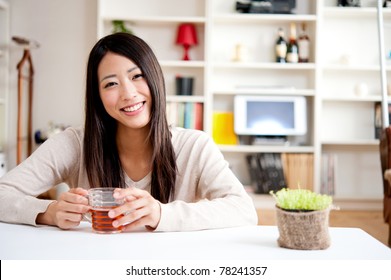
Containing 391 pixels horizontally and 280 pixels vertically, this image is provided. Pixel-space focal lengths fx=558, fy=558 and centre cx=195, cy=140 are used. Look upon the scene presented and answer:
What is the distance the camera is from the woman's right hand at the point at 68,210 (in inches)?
44.4

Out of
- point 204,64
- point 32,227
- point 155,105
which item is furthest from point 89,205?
point 204,64

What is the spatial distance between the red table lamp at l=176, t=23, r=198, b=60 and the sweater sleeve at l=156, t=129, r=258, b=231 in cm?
336

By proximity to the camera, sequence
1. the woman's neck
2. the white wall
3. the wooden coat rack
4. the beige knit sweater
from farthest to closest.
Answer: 1. the white wall
2. the wooden coat rack
3. the woman's neck
4. the beige knit sweater

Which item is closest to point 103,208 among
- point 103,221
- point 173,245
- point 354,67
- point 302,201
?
point 103,221

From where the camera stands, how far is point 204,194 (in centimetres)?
147

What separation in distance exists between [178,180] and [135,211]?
442 millimetres

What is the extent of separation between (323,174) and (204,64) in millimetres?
1424

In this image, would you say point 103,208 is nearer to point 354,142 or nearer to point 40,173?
point 40,173

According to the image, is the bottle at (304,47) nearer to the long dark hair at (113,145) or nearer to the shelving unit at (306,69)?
the shelving unit at (306,69)

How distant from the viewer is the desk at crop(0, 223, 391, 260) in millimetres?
893

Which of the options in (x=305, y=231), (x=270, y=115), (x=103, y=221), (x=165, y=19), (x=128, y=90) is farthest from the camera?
(x=270, y=115)

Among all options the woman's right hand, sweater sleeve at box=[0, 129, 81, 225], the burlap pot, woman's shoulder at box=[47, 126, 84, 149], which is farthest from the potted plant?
woman's shoulder at box=[47, 126, 84, 149]

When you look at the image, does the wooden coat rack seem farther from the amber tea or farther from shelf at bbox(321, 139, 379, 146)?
the amber tea

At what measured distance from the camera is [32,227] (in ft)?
3.84
